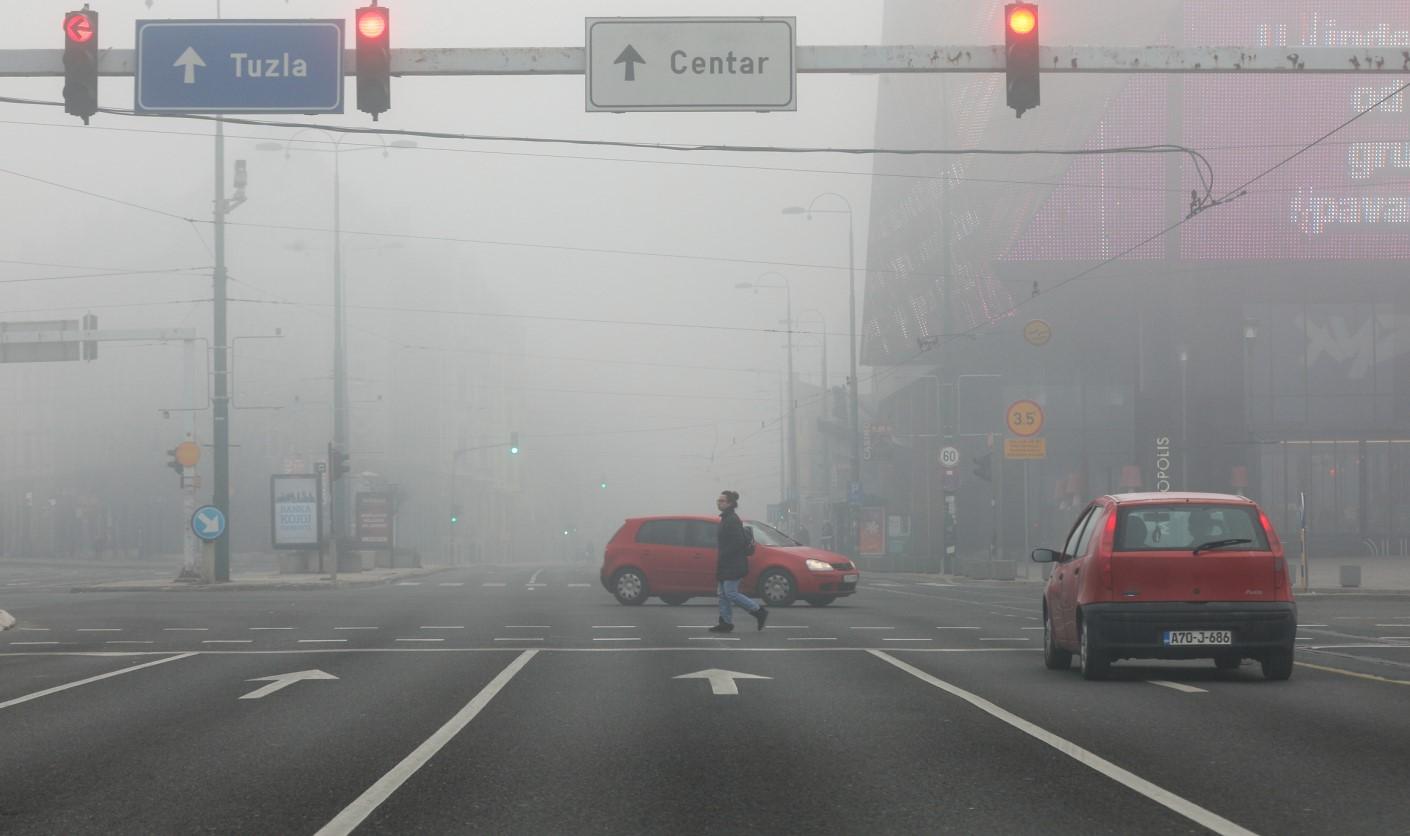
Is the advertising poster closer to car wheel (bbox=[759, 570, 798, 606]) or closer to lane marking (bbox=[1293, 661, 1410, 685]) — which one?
car wheel (bbox=[759, 570, 798, 606])

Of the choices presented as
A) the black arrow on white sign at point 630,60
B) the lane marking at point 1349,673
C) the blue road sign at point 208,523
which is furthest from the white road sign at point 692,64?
the blue road sign at point 208,523

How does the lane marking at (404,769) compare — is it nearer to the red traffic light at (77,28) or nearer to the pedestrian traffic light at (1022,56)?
the pedestrian traffic light at (1022,56)

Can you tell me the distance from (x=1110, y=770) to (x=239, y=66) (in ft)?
38.4

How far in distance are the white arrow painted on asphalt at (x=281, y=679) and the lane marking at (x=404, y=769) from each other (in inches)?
66.4

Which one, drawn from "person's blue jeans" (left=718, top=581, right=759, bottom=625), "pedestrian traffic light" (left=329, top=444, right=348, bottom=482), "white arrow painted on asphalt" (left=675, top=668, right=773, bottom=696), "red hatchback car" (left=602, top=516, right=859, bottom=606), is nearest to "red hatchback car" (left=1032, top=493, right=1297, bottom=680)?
"white arrow painted on asphalt" (left=675, top=668, right=773, bottom=696)

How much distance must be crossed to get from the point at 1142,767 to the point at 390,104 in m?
10.4

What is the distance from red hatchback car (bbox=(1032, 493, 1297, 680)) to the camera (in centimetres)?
1436

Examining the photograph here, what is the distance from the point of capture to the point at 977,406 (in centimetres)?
6906

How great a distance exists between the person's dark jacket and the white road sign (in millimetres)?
6571

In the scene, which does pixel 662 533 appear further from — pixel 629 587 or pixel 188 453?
pixel 188 453

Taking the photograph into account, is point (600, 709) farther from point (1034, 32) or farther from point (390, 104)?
point (1034, 32)

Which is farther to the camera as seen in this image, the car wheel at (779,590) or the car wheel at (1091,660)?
the car wheel at (779,590)

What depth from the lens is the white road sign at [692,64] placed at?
16734mm

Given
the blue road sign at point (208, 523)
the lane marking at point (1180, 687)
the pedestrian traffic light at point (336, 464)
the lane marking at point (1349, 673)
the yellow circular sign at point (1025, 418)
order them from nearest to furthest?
the lane marking at point (1180, 687), the lane marking at point (1349, 673), the blue road sign at point (208, 523), the yellow circular sign at point (1025, 418), the pedestrian traffic light at point (336, 464)
